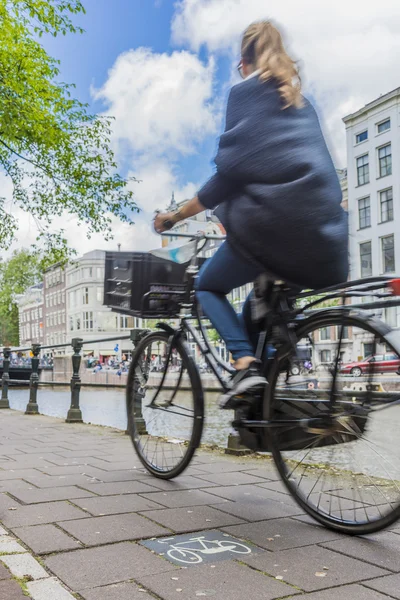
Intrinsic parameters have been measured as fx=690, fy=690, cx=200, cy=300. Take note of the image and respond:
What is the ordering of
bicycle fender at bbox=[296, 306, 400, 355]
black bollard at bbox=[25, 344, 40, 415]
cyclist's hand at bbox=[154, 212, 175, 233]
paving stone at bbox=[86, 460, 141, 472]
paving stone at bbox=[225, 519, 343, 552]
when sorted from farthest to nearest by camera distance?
black bollard at bbox=[25, 344, 40, 415]
paving stone at bbox=[86, 460, 141, 472]
cyclist's hand at bbox=[154, 212, 175, 233]
paving stone at bbox=[225, 519, 343, 552]
bicycle fender at bbox=[296, 306, 400, 355]

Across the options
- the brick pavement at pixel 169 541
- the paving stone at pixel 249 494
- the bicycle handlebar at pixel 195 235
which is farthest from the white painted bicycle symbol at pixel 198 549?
the bicycle handlebar at pixel 195 235

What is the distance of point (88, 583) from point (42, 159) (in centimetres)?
1634

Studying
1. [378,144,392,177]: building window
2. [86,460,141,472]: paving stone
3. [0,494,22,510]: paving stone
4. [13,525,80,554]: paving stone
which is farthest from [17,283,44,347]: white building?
[13,525,80,554]: paving stone

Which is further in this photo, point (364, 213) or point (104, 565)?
point (364, 213)

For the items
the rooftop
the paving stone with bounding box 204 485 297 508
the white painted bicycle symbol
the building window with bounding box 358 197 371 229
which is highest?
the rooftop

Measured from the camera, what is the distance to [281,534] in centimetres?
264

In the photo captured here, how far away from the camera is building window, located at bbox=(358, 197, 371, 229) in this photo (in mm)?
40281

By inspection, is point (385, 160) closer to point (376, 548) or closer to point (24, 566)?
point (376, 548)

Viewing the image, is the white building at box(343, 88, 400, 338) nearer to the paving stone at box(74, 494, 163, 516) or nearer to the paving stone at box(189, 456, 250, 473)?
the paving stone at box(189, 456, 250, 473)

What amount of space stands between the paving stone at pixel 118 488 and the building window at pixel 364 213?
38151mm

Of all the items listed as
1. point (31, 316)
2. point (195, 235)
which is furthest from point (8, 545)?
point (31, 316)

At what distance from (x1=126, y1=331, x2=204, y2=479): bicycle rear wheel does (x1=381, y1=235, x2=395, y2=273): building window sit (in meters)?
36.2

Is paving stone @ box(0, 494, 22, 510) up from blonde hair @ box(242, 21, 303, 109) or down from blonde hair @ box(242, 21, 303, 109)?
down

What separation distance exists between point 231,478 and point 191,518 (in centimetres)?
97
